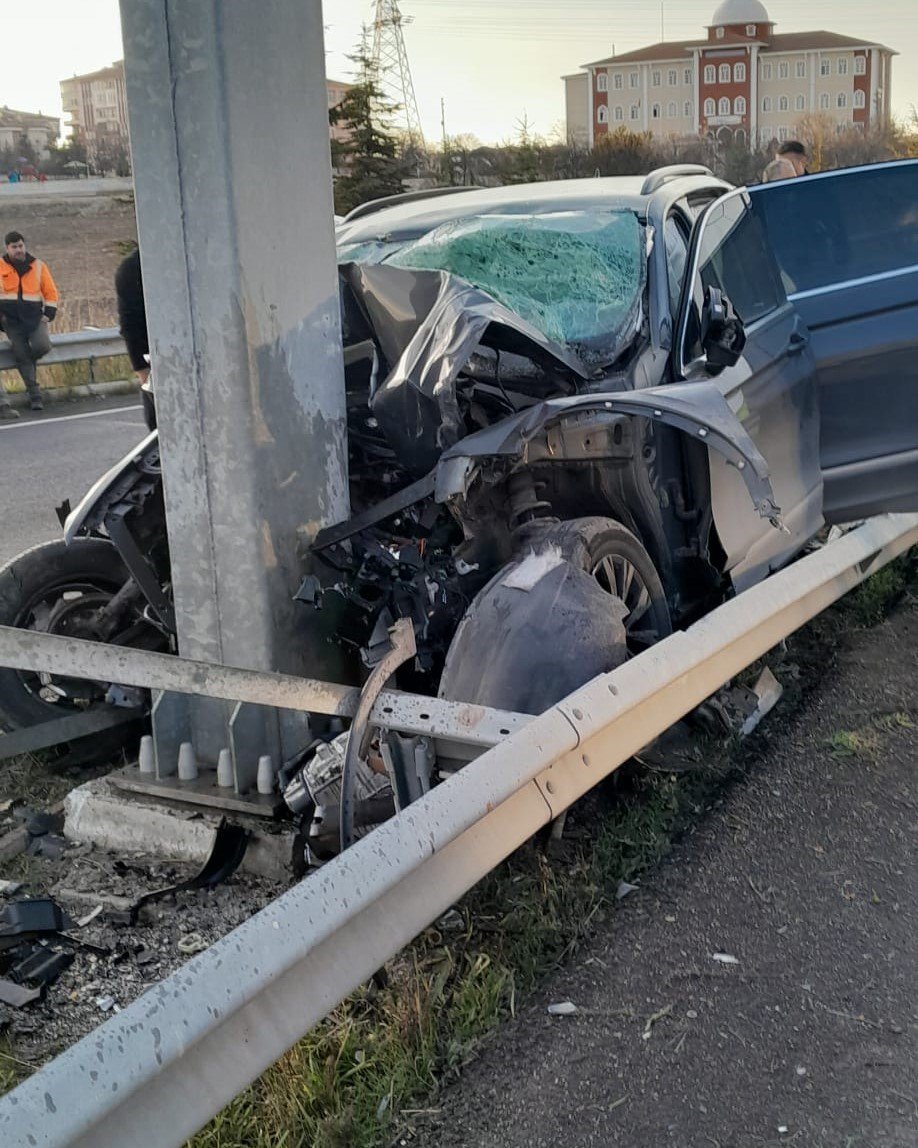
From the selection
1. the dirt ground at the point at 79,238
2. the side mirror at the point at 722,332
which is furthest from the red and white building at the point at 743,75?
the side mirror at the point at 722,332

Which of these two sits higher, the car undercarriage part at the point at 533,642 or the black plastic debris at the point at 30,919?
the car undercarriage part at the point at 533,642

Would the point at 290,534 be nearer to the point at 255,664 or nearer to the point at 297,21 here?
the point at 255,664

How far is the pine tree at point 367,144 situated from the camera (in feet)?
93.7

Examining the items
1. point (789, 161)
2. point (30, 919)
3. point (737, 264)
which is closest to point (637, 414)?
point (737, 264)

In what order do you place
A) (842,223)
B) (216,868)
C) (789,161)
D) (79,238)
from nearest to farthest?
(216,868), (842,223), (789,161), (79,238)

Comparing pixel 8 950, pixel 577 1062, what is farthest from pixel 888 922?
pixel 8 950

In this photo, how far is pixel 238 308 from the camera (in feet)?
12.9

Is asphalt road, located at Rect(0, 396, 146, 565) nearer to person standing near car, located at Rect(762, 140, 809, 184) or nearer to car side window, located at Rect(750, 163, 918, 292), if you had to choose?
car side window, located at Rect(750, 163, 918, 292)

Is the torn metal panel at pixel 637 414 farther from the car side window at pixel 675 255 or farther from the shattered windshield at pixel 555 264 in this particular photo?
the car side window at pixel 675 255

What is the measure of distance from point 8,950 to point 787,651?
3409mm

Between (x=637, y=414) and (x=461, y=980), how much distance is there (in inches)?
72.7

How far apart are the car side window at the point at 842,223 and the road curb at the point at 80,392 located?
925 centimetres

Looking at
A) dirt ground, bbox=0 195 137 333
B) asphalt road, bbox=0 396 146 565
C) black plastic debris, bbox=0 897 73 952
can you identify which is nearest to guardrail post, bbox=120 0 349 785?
black plastic debris, bbox=0 897 73 952

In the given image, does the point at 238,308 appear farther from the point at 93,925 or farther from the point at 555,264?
the point at 93,925
